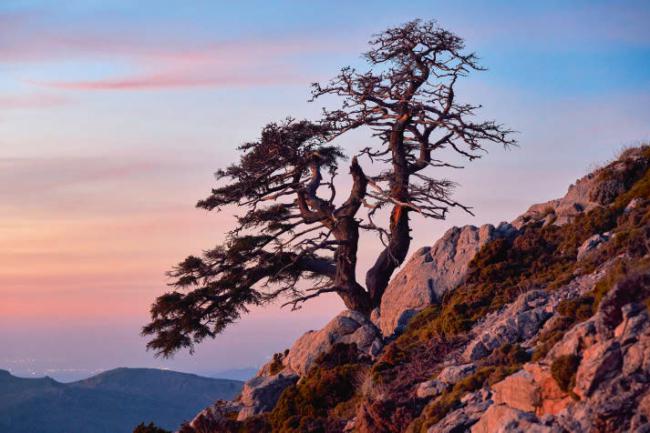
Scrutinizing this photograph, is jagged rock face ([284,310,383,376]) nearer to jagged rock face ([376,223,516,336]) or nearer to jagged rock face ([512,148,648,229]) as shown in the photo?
jagged rock face ([376,223,516,336])

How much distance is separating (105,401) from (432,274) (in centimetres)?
12085

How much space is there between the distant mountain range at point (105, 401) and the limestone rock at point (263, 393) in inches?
3858

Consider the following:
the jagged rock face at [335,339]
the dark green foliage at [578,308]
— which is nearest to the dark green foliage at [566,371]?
the dark green foliage at [578,308]

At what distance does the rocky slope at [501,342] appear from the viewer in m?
19.4

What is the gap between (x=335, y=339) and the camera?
34.2 meters

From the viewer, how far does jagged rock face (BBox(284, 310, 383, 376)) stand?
33.7 metres

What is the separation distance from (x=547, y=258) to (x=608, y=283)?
823 centimetres

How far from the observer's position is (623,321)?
19.8m

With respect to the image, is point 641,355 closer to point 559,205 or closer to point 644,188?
point 644,188

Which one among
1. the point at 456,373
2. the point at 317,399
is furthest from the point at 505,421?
the point at 317,399

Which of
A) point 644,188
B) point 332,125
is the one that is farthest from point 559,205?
point 332,125

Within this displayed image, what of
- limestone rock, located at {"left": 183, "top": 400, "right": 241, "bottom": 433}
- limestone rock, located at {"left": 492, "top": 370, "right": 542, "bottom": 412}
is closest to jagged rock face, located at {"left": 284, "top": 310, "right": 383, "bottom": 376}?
limestone rock, located at {"left": 183, "top": 400, "right": 241, "bottom": 433}

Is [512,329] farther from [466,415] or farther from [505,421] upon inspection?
[505,421]

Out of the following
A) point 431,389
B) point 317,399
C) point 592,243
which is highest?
point 592,243
